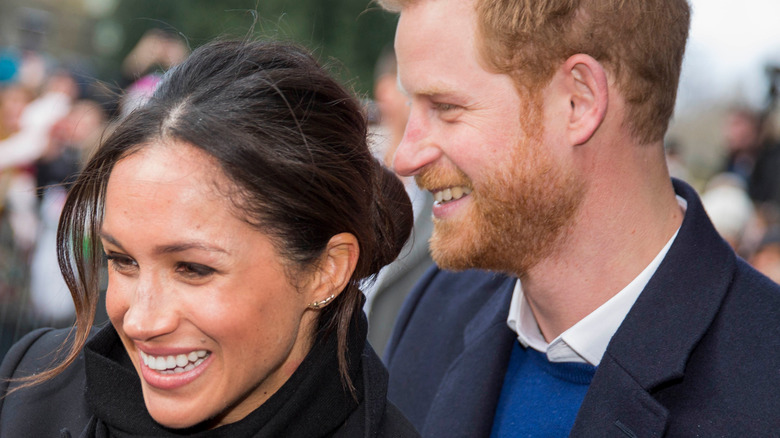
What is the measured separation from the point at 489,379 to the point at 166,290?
123 centimetres

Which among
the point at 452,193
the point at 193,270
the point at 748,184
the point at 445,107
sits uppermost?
the point at 445,107

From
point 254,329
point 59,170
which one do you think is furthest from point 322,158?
point 59,170

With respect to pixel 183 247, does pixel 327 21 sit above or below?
below

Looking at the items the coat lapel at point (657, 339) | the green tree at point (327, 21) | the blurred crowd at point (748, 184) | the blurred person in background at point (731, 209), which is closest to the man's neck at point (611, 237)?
the coat lapel at point (657, 339)

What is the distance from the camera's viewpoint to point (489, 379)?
9.22 feet

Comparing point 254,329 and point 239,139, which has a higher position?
point 239,139

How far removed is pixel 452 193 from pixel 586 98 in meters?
0.52

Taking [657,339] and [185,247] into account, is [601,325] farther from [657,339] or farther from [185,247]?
[185,247]

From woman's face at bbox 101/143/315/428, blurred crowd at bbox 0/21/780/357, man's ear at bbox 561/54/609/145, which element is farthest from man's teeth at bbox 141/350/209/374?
man's ear at bbox 561/54/609/145

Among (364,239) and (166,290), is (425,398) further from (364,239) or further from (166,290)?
(166,290)

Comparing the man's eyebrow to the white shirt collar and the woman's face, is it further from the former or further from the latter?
the white shirt collar

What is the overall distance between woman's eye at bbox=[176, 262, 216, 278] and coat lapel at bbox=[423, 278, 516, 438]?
114 centimetres

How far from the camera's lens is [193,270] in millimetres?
2049

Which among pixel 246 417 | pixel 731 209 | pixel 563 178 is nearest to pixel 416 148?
pixel 563 178
